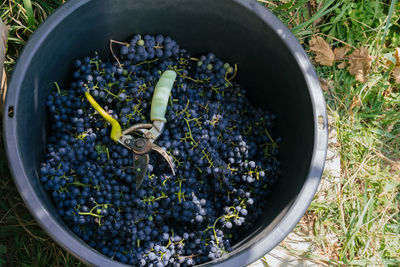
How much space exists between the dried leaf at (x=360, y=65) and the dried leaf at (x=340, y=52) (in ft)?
0.15

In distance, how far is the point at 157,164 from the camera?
1603mm

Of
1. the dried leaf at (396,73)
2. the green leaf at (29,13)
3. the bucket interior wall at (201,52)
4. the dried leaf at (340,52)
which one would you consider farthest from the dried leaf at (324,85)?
the green leaf at (29,13)

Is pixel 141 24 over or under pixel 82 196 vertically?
over

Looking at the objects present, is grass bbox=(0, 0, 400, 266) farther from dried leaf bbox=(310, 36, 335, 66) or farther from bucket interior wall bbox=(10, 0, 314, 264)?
bucket interior wall bbox=(10, 0, 314, 264)

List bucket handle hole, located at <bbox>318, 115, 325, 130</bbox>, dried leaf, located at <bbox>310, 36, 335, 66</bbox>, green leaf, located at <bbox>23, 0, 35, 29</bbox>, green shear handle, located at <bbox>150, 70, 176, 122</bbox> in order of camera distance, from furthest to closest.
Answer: dried leaf, located at <bbox>310, 36, 335, 66</bbox> → green leaf, located at <bbox>23, 0, 35, 29</bbox> → green shear handle, located at <bbox>150, 70, 176, 122</bbox> → bucket handle hole, located at <bbox>318, 115, 325, 130</bbox>

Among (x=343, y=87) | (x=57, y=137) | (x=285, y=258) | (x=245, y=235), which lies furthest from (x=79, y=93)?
(x=343, y=87)

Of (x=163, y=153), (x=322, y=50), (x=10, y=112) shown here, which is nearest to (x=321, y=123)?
(x=163, y=153)

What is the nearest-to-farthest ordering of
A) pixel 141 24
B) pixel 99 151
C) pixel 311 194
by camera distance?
1. pixel 311 194
2. pixel 99 151
3. pixel 141 24

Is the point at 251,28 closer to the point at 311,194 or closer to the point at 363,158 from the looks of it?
the point at 311,194

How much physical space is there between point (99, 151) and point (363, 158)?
136cm

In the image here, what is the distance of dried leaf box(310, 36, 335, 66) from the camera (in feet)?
7.20

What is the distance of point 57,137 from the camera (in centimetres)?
160

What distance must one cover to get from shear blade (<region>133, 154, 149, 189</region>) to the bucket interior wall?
30 cm

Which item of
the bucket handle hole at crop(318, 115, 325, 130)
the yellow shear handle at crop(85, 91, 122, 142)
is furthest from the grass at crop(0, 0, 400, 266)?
the bucket handle hole at crop(318, 115, 325, 130)
